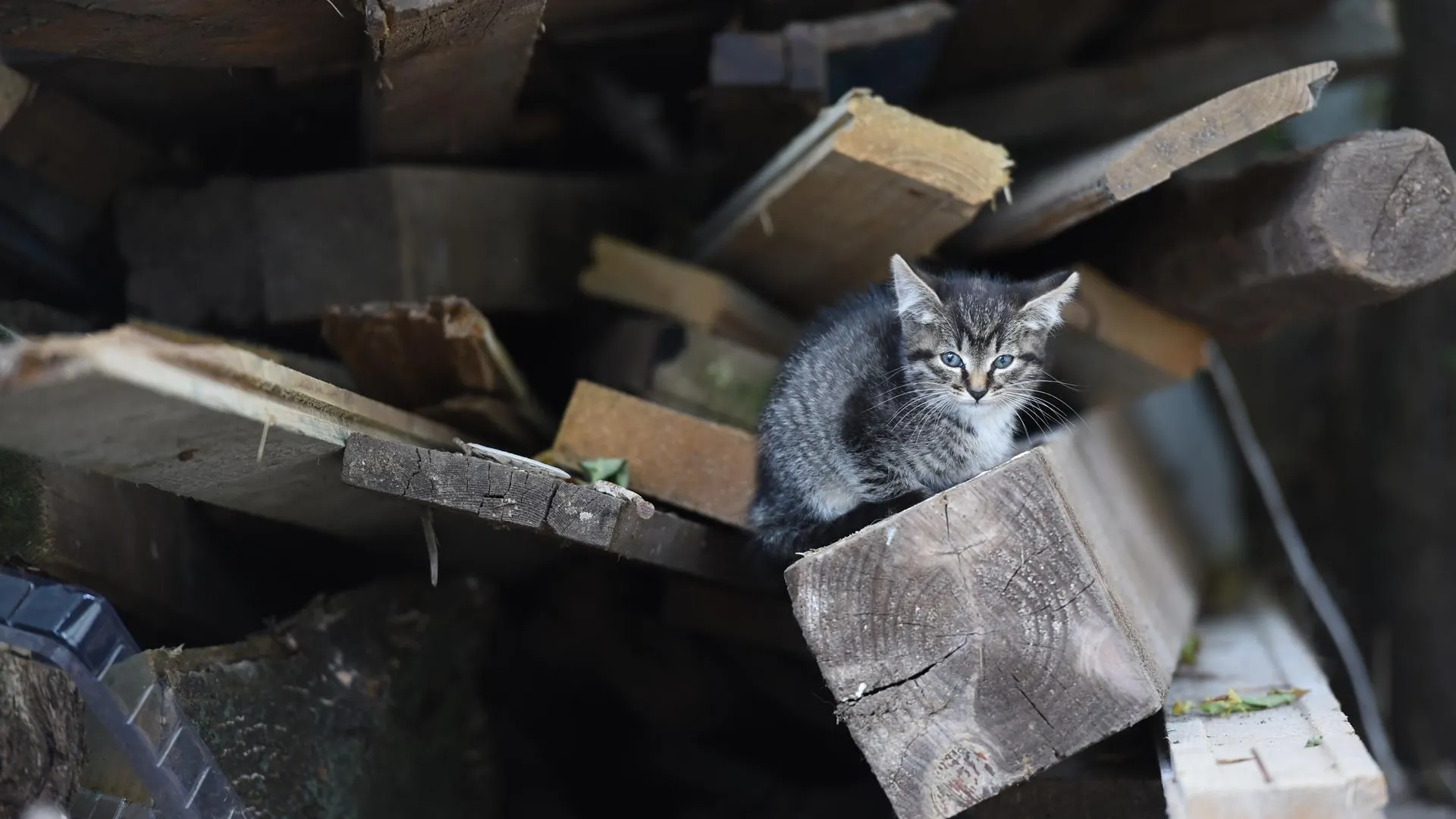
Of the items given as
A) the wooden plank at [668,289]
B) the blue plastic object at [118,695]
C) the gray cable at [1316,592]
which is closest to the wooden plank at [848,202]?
the wooden plank at [668,289]

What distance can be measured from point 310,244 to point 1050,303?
7.45 feet

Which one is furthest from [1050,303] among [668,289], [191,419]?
[191,419]

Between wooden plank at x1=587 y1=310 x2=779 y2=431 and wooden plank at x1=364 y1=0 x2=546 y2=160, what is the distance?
0.83m

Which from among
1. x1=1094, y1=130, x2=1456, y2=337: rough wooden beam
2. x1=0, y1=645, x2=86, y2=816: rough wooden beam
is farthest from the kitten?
x1=0, y1=645, x2=86, y2=816: rough wooden beam

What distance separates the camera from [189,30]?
287 centimetres

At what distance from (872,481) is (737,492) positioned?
16.0 inches

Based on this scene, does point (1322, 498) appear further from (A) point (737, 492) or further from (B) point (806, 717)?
(A) point (737, 492)

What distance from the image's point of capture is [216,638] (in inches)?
135

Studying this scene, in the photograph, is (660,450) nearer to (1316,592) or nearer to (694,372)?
(694,372)

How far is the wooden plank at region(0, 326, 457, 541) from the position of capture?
1938 mm

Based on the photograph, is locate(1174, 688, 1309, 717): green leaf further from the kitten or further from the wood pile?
the kitten

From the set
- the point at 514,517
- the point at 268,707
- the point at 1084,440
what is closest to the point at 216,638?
the point at 268,707

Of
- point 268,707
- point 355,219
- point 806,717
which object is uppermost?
point 355,219

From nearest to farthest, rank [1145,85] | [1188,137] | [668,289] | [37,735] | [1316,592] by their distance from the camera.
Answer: [37,735]
[1188,137]
[668,289]
[1145,85]
[1316,592]
